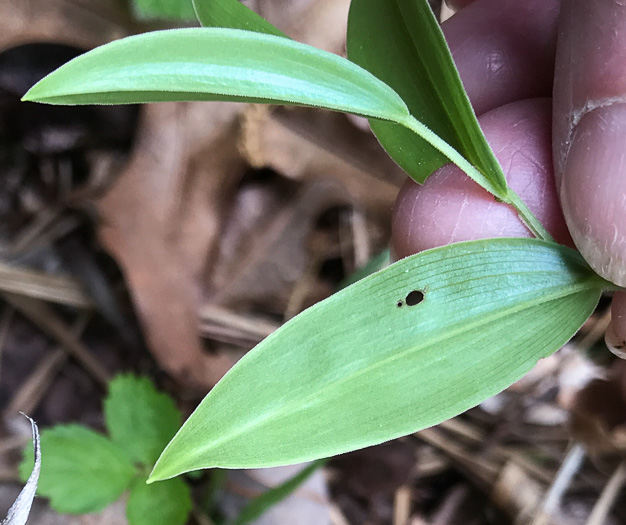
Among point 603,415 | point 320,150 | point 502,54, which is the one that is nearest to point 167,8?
point 320,150

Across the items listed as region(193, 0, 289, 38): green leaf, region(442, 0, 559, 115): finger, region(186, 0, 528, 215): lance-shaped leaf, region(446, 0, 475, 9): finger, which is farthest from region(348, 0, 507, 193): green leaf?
region(446, 0, 475, 9): finger

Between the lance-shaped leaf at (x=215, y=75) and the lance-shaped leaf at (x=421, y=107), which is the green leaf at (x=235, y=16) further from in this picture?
the lance-shaped leaf at (x=215, y=75)

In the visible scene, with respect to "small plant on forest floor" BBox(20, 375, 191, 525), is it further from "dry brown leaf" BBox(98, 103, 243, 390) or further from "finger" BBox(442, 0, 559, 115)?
"finger" BBox(442, 0, 559, 115)

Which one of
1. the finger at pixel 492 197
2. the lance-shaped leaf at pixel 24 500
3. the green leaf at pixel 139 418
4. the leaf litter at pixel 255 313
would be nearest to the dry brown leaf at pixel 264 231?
the leaf litter at pixel 255 313

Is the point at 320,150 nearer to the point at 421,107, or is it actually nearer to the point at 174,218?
the point at 174,218

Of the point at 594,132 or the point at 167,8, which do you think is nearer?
the point at 594,132

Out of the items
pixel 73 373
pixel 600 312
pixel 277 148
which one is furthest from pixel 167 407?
pixel 600 312
